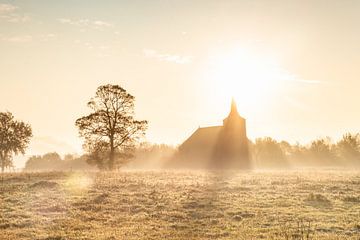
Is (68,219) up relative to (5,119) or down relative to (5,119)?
down

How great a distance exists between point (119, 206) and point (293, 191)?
46.9ft

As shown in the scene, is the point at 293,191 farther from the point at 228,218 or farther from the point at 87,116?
the point at 87,116

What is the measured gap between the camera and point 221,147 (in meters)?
92.9

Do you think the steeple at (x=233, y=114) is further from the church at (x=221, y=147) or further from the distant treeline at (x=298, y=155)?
the distant treeline at (x=298, y=155)

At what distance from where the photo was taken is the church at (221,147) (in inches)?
3570

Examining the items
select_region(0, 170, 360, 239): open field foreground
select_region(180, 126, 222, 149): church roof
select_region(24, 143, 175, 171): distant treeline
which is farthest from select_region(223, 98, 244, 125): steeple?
select_region(0, 170, 360, 239): open field foreground

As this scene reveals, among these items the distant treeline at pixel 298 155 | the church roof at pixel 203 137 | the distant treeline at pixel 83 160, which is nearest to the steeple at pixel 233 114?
the church roof at pixel 203 137

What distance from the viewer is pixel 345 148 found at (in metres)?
122

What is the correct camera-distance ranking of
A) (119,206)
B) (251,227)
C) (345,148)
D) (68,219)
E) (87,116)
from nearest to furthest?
(251,227), (68,219), (119,206), (87,116), (345,148)

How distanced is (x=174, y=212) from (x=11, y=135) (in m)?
61.4

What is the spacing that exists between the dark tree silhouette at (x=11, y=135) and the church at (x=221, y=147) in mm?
38355

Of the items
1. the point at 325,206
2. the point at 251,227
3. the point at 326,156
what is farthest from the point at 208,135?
the point at 251,227

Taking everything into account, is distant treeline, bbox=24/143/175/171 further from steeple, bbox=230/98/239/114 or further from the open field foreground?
the open field foreground

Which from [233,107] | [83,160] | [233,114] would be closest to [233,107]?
[233,107]
